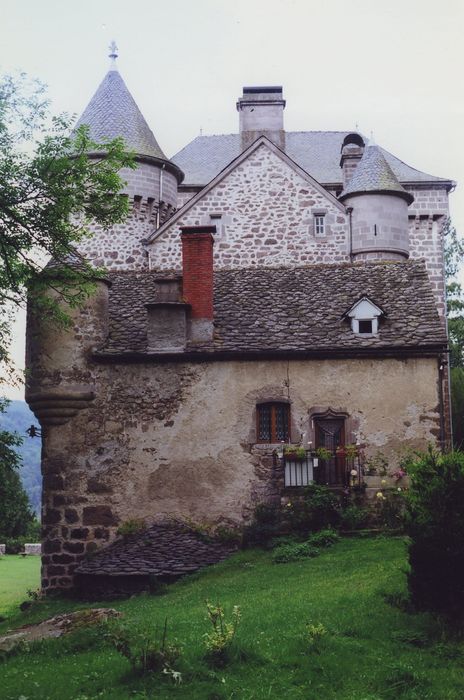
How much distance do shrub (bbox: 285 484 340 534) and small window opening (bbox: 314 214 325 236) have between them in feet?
51.0

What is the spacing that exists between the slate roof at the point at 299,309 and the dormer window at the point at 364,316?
199 millimetres

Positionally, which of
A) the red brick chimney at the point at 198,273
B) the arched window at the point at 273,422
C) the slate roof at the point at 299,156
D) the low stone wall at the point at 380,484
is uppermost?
the slate roof at the point at 299,156

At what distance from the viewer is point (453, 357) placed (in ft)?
Answer: 134

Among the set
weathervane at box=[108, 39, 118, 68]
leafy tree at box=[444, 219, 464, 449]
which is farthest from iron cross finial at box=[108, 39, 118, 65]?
leafy tree at box=[444, 219, 464, 449]

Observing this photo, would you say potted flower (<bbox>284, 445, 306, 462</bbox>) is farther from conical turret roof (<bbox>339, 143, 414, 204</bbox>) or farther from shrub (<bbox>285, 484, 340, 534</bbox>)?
conical turret roof (<bbox>339, 143, 414, 204</bbox>)

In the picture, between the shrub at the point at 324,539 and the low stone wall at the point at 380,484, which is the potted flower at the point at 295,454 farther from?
the shrub at the point at 324,539

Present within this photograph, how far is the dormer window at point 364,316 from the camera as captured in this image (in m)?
21.2

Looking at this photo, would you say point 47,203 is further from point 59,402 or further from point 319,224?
point 319,224

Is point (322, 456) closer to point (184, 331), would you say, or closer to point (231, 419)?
point (231, 419)

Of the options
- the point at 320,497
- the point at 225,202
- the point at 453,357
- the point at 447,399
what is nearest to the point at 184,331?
the point at 320,497

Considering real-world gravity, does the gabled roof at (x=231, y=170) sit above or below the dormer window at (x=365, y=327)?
above

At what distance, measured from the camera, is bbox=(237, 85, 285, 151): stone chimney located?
39.8m

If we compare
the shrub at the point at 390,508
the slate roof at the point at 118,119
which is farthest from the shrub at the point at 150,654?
the slate roof at the point at 118,119

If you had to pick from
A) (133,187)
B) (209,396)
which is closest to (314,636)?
(209,396)
